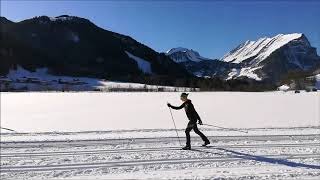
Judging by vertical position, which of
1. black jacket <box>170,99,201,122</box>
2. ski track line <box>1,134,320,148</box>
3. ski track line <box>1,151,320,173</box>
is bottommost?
ski track line <box>1,151,320,173</box>

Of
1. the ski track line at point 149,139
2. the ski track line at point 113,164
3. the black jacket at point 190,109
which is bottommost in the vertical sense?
the ski track line at point 113,164

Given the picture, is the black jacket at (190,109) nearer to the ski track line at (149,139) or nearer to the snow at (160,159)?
the snow at (160,159)

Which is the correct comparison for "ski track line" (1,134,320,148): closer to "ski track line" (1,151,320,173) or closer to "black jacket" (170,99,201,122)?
"black jacket" (170,99,201,122)

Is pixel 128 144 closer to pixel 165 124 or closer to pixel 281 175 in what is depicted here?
pixel 281 175

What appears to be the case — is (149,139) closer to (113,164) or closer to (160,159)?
(160,159)

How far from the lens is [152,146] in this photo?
47.6 feet

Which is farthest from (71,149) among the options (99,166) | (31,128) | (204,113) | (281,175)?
(204,113)

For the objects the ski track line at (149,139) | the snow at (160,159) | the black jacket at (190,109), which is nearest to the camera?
the snow at (160,159)

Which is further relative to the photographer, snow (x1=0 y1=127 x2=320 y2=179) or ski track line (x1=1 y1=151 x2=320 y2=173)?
ski track line (x1=1 y1=151 x2=320 y2=173)

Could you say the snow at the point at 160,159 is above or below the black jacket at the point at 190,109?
below

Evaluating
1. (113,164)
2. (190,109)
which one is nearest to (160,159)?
(113,164)

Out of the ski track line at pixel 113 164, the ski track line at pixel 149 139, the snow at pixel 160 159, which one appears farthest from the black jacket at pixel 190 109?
the ski track line at pixel 149 139

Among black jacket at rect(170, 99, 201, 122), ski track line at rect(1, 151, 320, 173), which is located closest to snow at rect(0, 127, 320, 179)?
ski track line at rect(1, 151, 320, 173)

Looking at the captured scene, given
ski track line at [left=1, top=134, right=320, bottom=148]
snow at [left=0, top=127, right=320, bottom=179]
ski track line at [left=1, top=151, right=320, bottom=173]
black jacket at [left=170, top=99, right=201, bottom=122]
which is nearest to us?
snow at [left=0, top=127, right=320, bottom=179]
